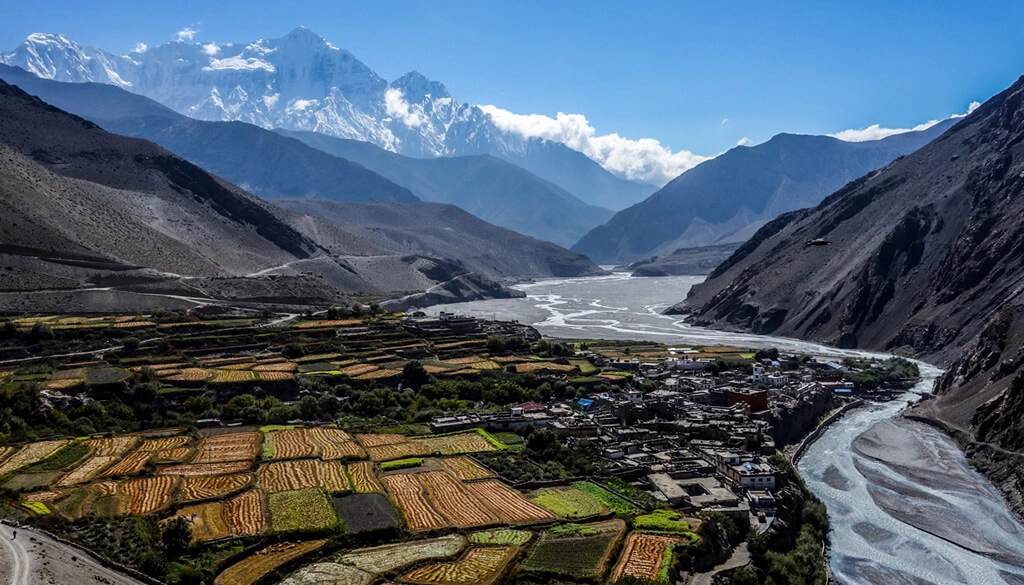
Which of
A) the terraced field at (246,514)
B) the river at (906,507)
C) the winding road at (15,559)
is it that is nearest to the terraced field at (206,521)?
the terraced field at (246,514)

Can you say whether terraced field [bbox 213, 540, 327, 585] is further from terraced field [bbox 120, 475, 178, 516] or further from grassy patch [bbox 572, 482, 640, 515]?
grassy patch [bbox 572, 482, 640, 515]

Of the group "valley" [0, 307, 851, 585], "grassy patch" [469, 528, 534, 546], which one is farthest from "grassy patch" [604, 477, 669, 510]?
"grassy patch" [469, 528, 534, 546]

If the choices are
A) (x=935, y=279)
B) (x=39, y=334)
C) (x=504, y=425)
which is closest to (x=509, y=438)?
(x=504, y=425)

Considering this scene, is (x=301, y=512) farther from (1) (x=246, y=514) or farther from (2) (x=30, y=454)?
(2) (x=30, y=454)

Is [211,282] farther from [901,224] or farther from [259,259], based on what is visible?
[901,224]

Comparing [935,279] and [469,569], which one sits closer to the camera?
[469,569]

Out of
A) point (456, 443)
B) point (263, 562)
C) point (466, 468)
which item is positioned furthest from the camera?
point (456, 443)

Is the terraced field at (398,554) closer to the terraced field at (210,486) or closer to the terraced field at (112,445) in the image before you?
the terraced field at (210,486)
